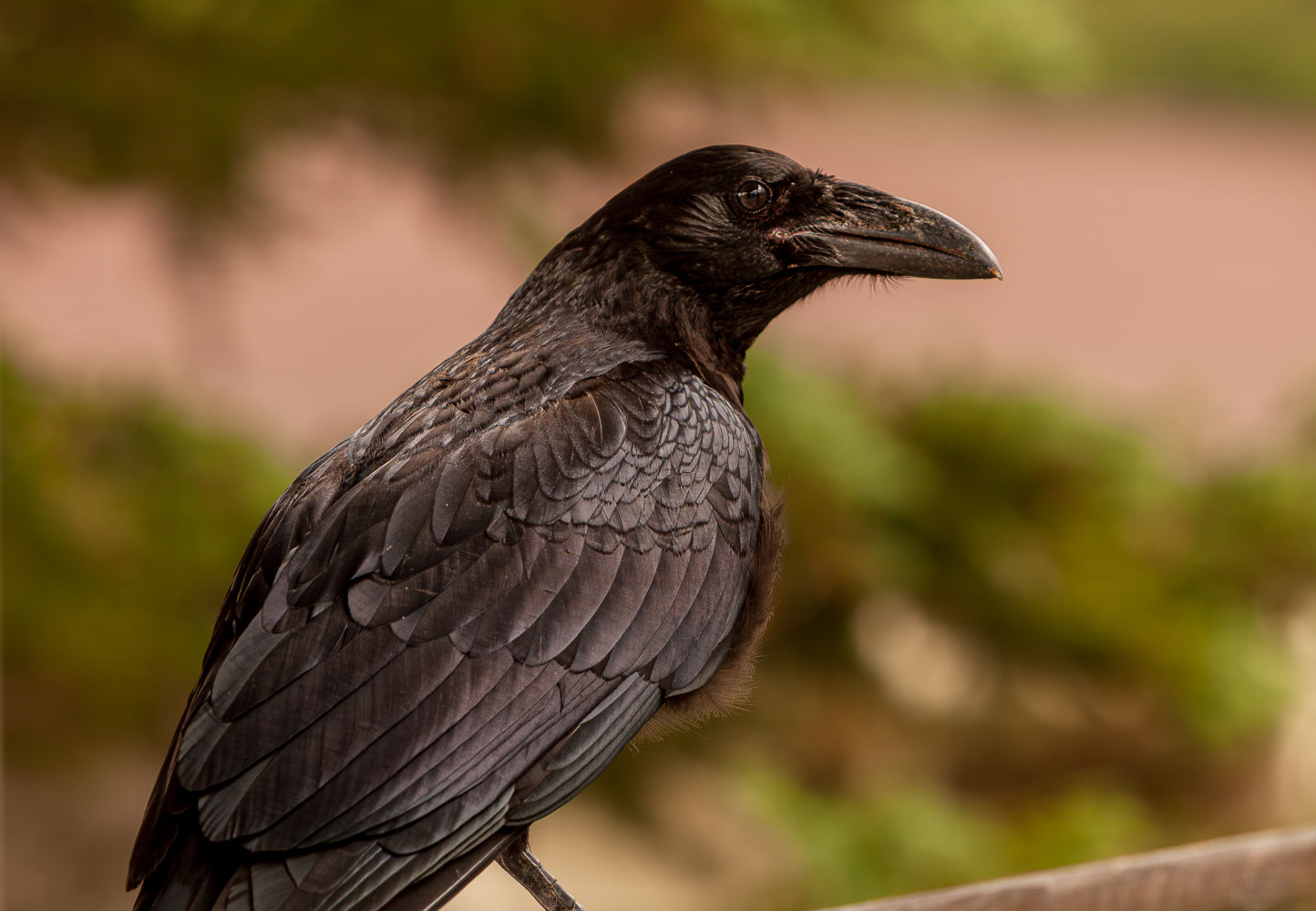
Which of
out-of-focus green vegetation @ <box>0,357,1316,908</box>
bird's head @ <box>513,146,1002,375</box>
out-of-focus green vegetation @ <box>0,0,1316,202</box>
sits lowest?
out-of-focus green vegetation @ <box>0,357,1316,908</box>

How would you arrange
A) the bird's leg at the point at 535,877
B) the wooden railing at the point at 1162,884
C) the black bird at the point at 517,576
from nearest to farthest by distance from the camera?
the black bird at the point at 517,576 < the bird's leg at the point at 535,877 < the wooden railing at the point at 1162,884

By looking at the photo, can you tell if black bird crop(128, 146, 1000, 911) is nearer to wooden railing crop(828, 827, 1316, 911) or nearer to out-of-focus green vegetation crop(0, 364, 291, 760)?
wooden railing crop(828, 827, 1316, 911)

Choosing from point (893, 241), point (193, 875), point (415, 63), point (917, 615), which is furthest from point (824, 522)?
A: point (193, 875)

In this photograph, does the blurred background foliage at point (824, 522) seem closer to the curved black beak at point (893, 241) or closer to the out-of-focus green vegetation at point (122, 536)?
the out-of-focus green vegetation at point (122, 536)

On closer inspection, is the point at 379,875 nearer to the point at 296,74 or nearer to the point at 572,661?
the point at 572,661

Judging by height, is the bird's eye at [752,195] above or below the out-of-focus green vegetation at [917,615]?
above

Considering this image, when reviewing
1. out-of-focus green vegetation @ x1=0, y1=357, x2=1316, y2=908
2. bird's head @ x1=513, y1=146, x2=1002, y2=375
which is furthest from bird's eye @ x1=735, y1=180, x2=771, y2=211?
out-of-focus green vegetation @ x1=0, y1=357, x2=1316, y2=908

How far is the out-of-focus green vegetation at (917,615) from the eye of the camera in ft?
15.4

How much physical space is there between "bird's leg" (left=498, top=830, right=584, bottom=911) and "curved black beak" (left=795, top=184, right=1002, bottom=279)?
985mm

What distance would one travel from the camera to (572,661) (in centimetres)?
190

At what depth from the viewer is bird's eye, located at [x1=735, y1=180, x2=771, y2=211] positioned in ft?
7.46

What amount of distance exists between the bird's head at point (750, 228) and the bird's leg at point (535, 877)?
2.87 feet

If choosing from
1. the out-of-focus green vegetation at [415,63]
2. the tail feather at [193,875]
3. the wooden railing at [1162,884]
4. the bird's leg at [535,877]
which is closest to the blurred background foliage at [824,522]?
the out-of-focus green vegetation at [415,63]

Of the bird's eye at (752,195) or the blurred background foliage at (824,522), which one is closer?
the bird's eye at (752,195)
